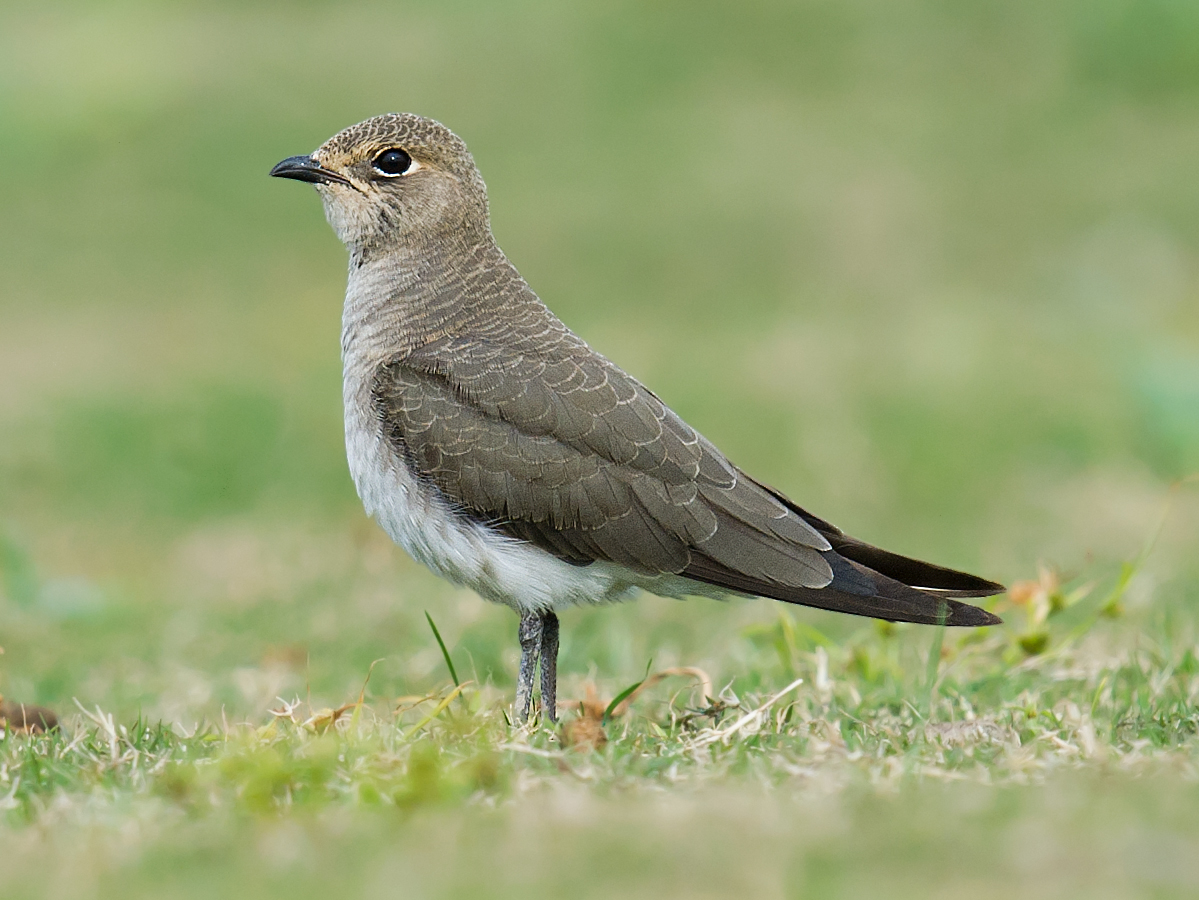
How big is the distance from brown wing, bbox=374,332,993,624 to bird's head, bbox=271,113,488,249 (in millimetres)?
797

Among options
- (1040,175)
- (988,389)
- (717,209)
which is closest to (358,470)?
(988,389)

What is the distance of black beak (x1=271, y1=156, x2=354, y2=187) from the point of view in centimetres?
600

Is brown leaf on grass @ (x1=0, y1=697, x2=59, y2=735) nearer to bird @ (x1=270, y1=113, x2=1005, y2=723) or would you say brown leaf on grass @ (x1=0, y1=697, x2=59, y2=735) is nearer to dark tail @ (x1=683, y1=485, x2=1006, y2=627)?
bird @ (x1=270, y1=113, x2=1005, y2=723)

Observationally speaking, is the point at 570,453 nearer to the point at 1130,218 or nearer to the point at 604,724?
the point at 604,724

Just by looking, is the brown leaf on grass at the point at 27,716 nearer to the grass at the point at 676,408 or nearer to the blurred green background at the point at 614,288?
the grass at the point at 676,408

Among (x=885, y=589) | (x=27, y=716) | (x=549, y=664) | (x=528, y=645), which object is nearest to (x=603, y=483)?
(x=528, y=645)

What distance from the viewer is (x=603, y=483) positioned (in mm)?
5254

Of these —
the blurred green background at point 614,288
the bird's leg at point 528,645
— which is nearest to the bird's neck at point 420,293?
the bird's leg at point 528,645

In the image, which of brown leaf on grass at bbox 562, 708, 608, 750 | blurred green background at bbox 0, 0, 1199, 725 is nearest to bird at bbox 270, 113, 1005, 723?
brown leaf on grass at bbox 562, 708, 608, 750

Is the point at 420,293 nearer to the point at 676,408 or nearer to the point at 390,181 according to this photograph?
the point at 390,181

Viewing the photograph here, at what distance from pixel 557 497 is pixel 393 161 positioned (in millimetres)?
1619

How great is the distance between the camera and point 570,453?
5.30 metres

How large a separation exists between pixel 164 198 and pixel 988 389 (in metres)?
8.26

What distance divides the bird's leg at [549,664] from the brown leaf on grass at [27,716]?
1571 mm
